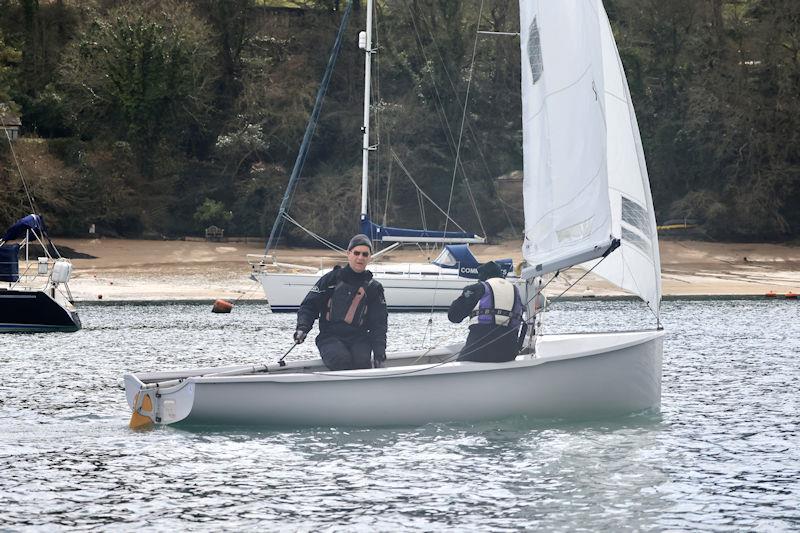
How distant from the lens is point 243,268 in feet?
140

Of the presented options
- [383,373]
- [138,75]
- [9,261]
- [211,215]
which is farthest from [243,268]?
[383,373]

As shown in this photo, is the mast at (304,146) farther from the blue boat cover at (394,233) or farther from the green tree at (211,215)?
the blue boat cover at (394,233)

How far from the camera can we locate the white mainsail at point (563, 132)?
14188 millimetres

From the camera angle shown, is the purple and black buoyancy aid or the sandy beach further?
the sandy beach

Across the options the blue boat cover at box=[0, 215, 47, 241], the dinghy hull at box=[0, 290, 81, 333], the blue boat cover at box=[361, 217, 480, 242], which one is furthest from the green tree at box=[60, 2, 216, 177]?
the dinghy hull at box=[0, 290, 81, 333]

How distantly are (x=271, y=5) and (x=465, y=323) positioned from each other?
1081 inches

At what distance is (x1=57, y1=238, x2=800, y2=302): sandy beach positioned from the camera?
1543 inches

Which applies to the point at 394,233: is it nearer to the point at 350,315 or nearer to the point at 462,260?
the point at 462,260

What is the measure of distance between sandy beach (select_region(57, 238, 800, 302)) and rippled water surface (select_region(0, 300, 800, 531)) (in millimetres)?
19024

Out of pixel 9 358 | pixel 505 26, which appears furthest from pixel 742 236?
pixel 9 358

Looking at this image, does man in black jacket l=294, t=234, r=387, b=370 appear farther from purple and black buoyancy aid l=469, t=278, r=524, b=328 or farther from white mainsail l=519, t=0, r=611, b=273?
white mainsail l=519, t=0, r=611, b=273

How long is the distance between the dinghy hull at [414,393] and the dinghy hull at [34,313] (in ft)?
50.8

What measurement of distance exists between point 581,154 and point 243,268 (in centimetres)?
2921

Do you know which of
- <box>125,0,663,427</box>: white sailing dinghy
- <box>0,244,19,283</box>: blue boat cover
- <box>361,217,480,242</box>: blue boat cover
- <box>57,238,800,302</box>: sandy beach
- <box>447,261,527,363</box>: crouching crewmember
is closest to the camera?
<box>125,0,663,427</box>: white sailing dinghy
